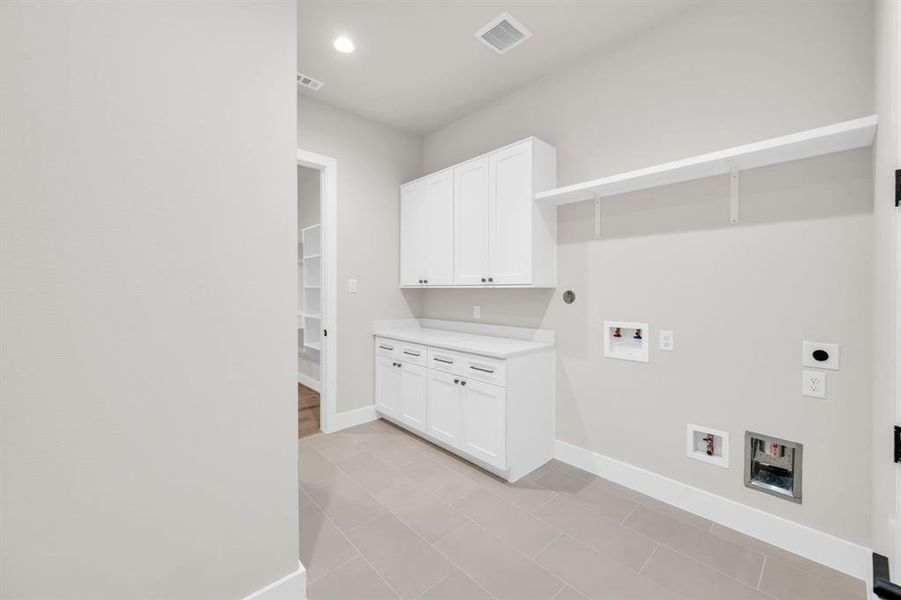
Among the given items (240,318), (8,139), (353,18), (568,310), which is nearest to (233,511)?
(240,318)

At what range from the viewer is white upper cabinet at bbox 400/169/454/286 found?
3441 millimetres

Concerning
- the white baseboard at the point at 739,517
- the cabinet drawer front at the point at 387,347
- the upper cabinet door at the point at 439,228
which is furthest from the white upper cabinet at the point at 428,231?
the white baseboard at the point at 739,517

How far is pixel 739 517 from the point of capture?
6.83ft

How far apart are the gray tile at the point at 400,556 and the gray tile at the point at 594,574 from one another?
1.67ft

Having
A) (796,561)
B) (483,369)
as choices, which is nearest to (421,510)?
(483,369)

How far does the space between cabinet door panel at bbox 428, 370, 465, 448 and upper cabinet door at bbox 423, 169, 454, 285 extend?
905 mm

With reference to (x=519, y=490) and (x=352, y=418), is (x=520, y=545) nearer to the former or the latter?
(x=519, y=490)

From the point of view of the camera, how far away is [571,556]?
1.89 meters

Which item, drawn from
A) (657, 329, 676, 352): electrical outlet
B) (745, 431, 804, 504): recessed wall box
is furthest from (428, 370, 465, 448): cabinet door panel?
(745, 431, 804, 504): recessed wall box

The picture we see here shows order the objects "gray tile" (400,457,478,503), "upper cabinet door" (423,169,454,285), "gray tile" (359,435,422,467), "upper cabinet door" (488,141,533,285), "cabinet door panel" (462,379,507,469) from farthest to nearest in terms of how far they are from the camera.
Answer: "upper cabinet door" (423,169,454,285) → "gray tile" (359,435,422,467) → "upper cabinet door" (488,141,533,285) → "cabinet door panel" (462,379,507,469) → "gray tile" (400,457,478,503)

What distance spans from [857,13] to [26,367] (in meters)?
3.52

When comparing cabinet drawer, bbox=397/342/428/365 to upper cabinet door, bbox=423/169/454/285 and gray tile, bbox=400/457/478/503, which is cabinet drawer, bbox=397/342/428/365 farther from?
gray tile, bbox=400/457/478/503

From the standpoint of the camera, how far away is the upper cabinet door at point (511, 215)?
2793mm

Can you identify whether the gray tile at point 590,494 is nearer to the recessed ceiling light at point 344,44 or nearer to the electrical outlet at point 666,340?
the electrical outlet at point 666,340
